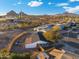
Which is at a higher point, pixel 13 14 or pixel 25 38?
pixel 13 14

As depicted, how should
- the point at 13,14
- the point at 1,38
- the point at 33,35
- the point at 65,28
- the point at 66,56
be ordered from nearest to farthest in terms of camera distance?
the point at 66,56, the point at 33,35, the point at 1,38, the point at 13,14, the point at 65,28

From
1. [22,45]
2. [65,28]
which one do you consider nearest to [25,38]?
[22,45]

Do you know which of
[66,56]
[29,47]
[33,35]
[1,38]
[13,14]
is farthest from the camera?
[13,14]

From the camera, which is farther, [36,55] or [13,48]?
[13,48]

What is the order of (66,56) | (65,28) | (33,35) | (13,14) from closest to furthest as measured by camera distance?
(66,56)
(33,35)
(13,14)
(65,28)

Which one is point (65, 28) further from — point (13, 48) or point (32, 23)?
point (13, 48)

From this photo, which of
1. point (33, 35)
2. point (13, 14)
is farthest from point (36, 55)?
point (13, 14)

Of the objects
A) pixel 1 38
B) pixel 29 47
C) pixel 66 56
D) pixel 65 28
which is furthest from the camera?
pixel 65 28

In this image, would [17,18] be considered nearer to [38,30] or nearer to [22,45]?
[38,30]

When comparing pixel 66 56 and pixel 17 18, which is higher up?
pixel 17 18
